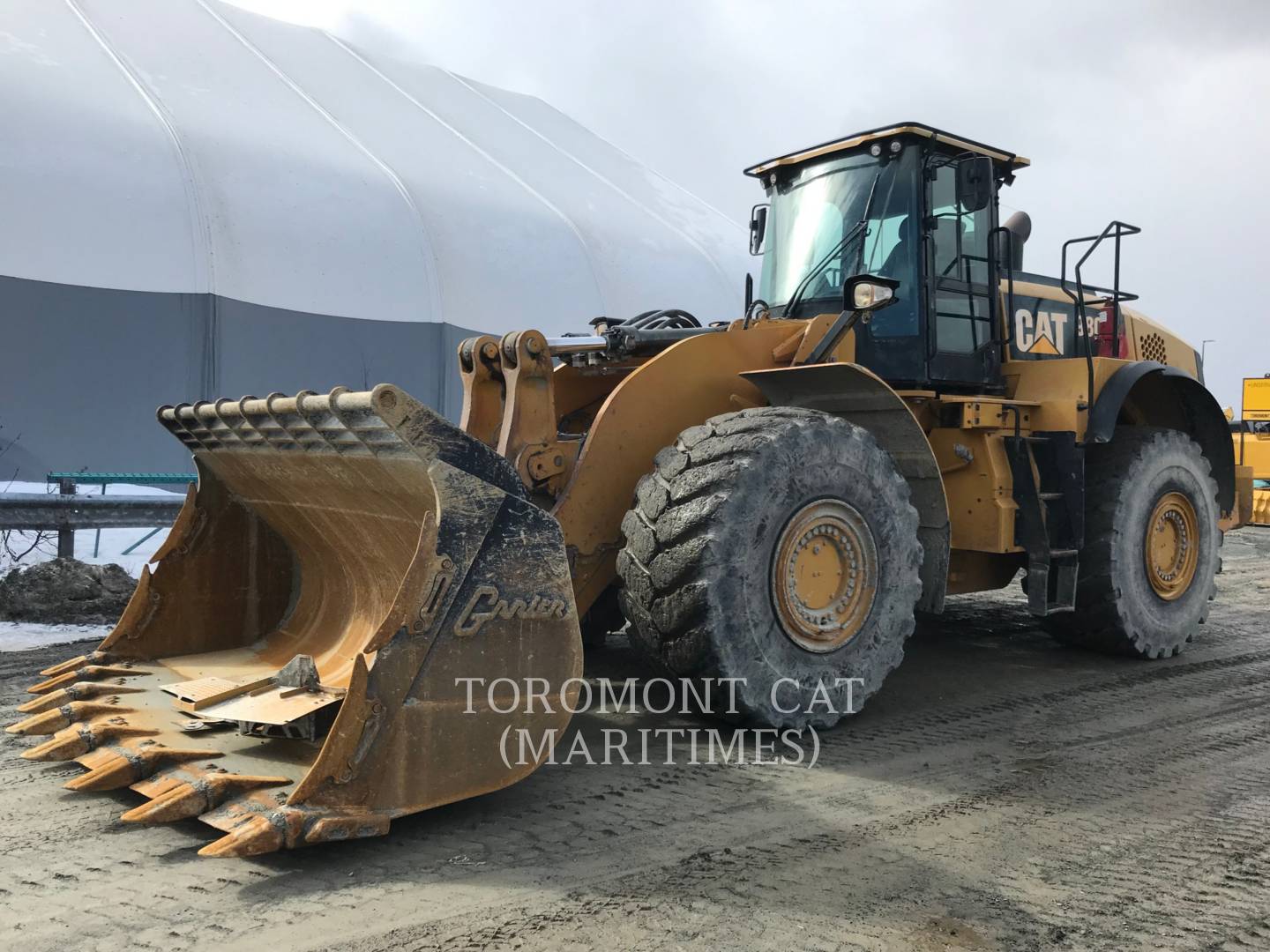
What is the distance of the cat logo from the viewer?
19.7 feet

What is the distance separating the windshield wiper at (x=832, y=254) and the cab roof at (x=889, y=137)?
21 centimetres

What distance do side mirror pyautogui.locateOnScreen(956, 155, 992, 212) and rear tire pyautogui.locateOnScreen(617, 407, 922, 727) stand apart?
1565mm

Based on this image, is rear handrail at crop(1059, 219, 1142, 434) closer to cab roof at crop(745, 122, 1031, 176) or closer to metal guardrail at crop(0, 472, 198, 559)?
cab roof at crop(745, 122, 1031, 176)

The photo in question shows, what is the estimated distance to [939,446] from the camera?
5.51 metres

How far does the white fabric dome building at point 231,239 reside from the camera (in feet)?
38.7

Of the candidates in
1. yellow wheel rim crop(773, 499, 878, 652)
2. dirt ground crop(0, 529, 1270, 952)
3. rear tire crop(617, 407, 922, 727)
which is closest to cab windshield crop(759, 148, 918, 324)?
rear tire crop(617, 407, 922, 727)

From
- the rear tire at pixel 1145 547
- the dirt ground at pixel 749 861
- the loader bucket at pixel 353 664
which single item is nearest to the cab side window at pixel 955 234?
the rear tire at pixel 1145 547

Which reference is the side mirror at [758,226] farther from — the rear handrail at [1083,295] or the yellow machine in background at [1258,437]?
the yellow machine in background at [1258,437]

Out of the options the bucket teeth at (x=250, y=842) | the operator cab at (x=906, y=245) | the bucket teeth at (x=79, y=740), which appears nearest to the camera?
the bucket teeth at (x=250, y=842)

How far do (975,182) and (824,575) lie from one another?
225 cm

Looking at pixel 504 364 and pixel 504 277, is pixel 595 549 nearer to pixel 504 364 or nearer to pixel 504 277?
pixel 504 364

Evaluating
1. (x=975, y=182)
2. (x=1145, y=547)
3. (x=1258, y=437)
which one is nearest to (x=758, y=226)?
(x=975, y=182)

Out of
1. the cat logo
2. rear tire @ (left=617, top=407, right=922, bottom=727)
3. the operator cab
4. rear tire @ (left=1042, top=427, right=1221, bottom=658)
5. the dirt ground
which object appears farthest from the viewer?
the cat logo

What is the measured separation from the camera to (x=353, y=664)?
11.8ft
